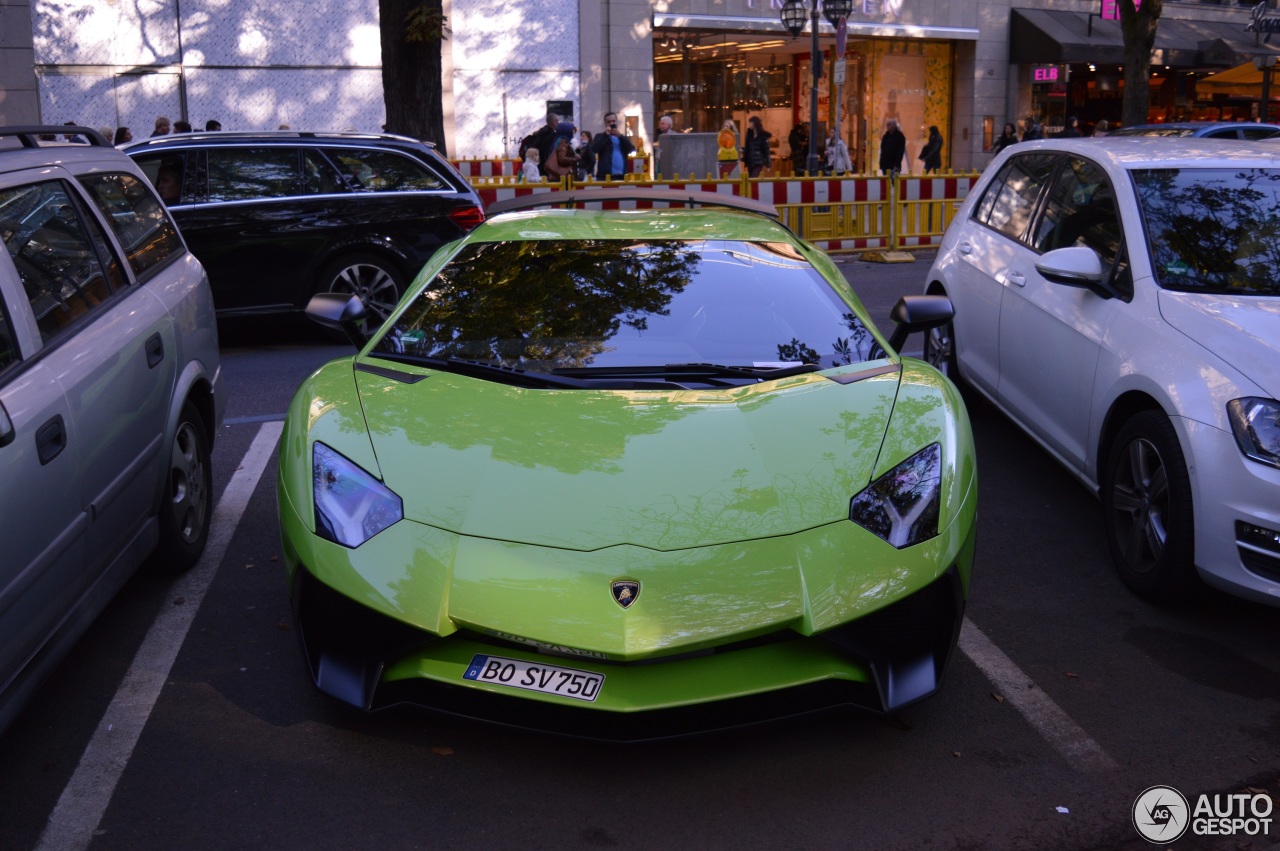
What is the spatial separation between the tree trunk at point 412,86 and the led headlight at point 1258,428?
10.8 metres

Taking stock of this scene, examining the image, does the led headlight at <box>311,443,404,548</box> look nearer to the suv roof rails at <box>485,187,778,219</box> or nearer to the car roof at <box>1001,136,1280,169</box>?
the suv roof rails at <box>485,187,778,219</box>

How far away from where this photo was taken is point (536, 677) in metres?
3.13

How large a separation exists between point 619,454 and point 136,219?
2.71 metres

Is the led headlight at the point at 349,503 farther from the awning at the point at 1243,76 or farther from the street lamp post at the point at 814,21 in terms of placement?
the awning at the point at 1243,76

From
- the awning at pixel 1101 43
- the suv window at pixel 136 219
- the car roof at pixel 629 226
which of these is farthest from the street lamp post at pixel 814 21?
the suv window at pixel 136 219

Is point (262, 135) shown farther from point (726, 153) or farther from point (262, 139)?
point (726, 153)

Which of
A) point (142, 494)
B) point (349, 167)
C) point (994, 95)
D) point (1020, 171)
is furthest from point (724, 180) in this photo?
point (994, 95)

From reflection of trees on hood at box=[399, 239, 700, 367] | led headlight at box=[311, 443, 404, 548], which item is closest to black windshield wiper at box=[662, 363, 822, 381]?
reflection of trees on hood at box=[399, 239, 700, 367]

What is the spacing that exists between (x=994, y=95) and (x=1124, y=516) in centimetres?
2885

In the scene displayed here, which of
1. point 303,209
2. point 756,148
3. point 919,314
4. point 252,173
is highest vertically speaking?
point 756,148

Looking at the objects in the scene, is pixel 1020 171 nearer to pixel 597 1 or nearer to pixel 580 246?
pixel 580 246

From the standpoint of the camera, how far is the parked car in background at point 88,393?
3.31 metres

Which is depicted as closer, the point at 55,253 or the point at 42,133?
the point at 55,253

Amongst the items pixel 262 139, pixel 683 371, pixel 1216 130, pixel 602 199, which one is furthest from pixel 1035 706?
pixel 262 139
